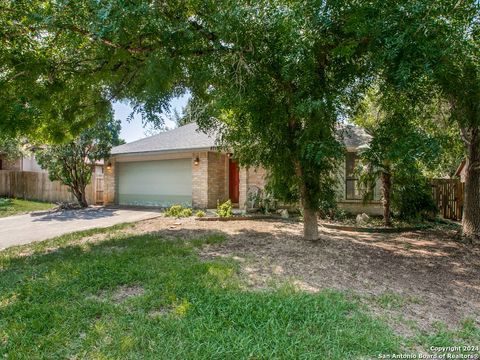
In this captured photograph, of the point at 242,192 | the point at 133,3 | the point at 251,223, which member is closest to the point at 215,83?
the point at 133,3

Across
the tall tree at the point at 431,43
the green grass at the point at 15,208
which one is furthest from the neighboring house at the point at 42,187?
the tall tree at the point at 431,43

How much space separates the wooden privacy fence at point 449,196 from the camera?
37.6ft

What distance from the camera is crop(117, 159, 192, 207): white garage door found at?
592 inches

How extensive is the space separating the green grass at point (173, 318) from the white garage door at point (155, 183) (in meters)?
9.71

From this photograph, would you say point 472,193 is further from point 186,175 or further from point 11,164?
point 11,164

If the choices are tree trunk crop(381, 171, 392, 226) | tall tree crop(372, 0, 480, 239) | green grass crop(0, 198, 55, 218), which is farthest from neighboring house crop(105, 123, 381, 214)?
tall tree crop(372, 0, 480, 239)

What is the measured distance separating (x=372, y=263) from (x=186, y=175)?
10.5 metres

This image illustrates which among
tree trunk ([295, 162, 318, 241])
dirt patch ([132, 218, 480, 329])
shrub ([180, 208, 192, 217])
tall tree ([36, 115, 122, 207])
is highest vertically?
tall tree ([36, 115, 122, 207])

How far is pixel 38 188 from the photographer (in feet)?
62.8

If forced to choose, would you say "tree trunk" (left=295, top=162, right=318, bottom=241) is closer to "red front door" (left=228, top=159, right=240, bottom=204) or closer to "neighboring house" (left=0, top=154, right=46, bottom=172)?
"red front door" (left=228, top=159, right=240, bottom=204)

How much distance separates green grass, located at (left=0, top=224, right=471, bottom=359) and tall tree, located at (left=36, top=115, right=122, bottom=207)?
1031 centimetres

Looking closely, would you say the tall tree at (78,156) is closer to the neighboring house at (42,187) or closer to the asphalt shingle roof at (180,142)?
the asphalt shingle roof at (180,142)

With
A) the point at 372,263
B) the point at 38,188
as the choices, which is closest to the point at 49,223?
the point at 38,188

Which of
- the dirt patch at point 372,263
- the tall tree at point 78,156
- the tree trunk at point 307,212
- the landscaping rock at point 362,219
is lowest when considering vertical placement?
the dirt patch at point 372,263
